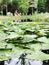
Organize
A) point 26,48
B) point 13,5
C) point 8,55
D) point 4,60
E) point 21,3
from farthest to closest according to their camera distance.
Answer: point 13,5 < point 21,3 < point 26,48 < point 8,55 < point 4,60

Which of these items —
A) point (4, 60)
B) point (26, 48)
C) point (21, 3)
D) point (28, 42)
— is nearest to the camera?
point (4, 60)

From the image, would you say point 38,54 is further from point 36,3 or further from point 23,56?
point 36,3

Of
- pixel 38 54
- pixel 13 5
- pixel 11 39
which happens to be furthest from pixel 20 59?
pixel 13 5

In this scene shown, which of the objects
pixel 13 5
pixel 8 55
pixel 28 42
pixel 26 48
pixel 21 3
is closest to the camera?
pixel 8 55

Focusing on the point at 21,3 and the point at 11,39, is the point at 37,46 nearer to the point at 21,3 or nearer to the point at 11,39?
the point at 11,39

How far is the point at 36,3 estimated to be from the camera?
3278cm

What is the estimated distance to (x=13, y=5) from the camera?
31250 mm

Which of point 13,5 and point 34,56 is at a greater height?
point 34,56

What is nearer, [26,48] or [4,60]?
[4,60]

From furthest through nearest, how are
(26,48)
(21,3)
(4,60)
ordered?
(21,3)
(26,48)
(4,60)

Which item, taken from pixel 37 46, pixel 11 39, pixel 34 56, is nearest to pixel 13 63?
pixel 34 56

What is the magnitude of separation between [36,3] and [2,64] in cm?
2985

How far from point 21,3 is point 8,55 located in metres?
24.5

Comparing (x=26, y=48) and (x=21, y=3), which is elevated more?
(x=26, y=48)
